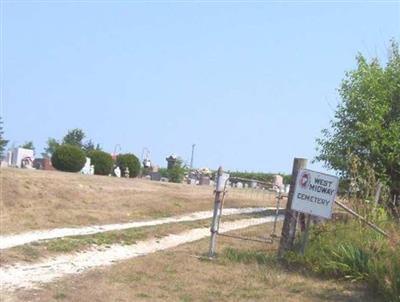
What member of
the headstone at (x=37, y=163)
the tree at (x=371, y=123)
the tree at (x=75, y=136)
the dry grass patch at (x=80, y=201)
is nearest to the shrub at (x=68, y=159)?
the headstone at (x=37, y=163)

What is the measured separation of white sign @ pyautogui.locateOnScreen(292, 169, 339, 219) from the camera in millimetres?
10547

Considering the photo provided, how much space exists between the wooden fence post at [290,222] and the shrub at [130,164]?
30.0 meters

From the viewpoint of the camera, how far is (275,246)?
12805mm

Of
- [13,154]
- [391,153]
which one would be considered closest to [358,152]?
[391,153]

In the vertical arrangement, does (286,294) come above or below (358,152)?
below

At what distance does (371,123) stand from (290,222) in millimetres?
11141

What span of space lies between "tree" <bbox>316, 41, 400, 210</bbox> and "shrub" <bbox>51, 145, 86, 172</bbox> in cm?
1417

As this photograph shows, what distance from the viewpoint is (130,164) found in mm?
41125

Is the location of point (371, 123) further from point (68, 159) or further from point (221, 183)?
point (68, 159)

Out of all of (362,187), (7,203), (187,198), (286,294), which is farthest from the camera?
(187,198)

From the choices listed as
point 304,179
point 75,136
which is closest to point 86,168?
point 304,179

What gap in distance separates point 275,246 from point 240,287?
3.94 m

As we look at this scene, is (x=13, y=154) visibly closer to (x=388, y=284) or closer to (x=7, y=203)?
(x=7, y=203)

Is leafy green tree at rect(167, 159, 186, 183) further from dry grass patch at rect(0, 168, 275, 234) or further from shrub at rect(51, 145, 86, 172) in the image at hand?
dry grass patch at rect(0, 168, 275, 234)
